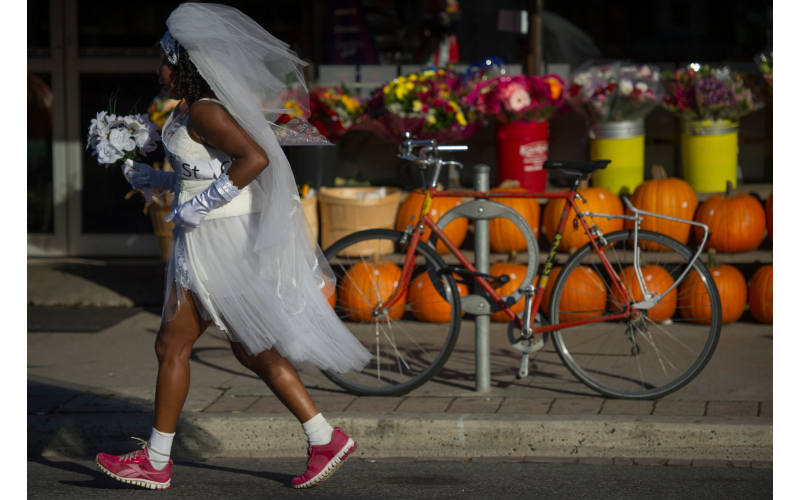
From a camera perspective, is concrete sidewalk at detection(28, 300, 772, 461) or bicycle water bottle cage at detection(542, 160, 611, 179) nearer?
concrete sidewalk at detection(28, 300, 772, 461)

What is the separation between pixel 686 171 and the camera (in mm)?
7016

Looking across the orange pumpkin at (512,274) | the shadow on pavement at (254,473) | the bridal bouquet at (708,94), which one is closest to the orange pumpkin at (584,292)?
the orange pumpkin at (512,274)

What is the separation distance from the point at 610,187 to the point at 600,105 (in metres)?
0.64

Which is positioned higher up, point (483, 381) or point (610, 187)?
point (610, 187)

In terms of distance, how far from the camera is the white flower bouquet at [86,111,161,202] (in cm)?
402

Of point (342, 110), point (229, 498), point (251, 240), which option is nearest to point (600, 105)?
point (342, 110)

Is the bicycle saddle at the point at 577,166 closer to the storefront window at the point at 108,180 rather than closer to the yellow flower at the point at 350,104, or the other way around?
the yellow flower at the point at 350,104

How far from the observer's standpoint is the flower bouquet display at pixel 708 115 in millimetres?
6656

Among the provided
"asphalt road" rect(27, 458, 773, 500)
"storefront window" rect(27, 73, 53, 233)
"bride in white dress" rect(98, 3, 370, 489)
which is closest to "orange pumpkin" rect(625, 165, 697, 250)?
"asphalt road" rect(27, 458, 773, 500)

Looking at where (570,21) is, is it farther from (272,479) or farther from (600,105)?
(272,479)

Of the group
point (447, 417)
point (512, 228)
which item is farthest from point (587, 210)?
point (447, 417)

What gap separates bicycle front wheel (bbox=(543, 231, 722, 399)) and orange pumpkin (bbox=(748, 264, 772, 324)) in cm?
46

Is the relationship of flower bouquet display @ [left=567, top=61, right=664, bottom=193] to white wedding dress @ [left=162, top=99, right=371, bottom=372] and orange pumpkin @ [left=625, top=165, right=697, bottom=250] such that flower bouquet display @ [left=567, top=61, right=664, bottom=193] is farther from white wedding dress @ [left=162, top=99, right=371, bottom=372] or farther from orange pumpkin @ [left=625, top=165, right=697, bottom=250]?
white wedding dress @ [left=162, top=99, right=371, bottom=372]

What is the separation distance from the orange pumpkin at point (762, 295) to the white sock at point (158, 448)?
430cm
